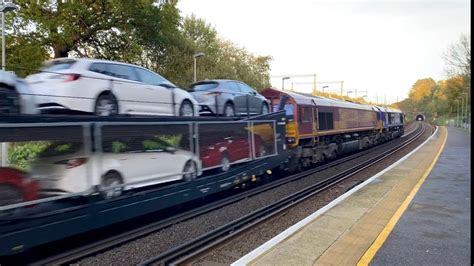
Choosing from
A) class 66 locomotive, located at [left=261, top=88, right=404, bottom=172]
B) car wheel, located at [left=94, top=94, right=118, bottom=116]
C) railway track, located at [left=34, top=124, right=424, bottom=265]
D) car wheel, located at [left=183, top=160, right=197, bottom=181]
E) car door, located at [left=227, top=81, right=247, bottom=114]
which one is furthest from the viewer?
class 66 locomotive, located at [left=261, top=88, right=404, bottom=172]

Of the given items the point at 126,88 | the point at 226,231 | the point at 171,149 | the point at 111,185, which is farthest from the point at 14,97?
the point at 226,231

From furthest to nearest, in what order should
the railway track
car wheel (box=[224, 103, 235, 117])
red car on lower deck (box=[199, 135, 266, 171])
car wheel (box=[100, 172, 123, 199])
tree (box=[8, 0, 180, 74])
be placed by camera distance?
tree (box=[8, 0, 180, 74]) < car wheel (box=[224, 103, 235, 117]) < red car on lower deck (box=[199, 135, 266, 171]) < car wheel (box=[100, 172, 123, 199]) < the railway track

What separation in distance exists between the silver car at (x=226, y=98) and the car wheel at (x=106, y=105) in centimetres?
348

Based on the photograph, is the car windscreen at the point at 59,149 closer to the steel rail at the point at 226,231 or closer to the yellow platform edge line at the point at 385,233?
the steel rail at the point at 226,231

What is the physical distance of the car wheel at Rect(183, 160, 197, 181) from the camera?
8680 mm

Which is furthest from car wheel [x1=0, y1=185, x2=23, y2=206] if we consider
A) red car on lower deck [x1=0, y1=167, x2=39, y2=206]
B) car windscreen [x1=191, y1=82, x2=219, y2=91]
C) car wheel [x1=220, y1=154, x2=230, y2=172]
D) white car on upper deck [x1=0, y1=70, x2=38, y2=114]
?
car windscreen [x1=191, y1=82, x2=219, y2=91]

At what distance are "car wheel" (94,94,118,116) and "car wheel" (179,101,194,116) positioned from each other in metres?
2.00

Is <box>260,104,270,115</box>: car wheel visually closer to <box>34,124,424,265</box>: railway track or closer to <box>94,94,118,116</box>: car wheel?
<box>34,124,424,265</box>: railway track

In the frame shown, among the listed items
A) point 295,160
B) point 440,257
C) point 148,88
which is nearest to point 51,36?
point 295,160

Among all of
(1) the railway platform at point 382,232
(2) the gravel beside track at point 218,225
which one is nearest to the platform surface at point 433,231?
(1) the railway platform at point 382,232

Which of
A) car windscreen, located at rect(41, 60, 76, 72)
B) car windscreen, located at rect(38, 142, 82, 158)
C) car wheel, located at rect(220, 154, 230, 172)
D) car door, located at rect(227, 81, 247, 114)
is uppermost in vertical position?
car windscreen, located at rect(41, 60, 76, 72)

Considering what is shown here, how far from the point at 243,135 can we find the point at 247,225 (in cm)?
332

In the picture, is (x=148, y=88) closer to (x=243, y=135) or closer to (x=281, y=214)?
(x=243, y=135)

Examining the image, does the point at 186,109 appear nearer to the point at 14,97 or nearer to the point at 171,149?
the point at 171,149
